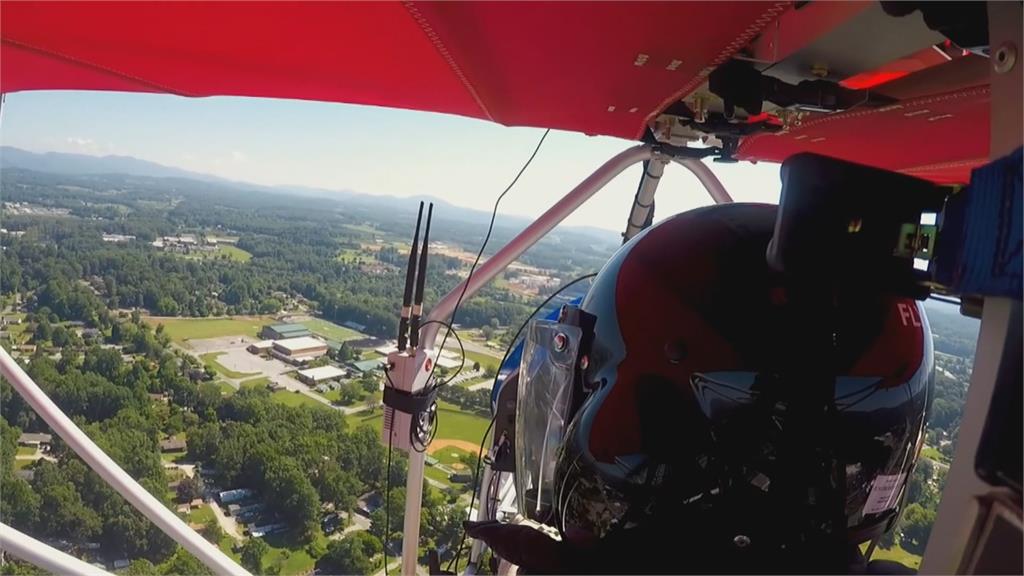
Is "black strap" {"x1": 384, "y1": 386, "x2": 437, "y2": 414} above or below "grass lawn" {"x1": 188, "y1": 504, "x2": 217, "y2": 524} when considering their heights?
above

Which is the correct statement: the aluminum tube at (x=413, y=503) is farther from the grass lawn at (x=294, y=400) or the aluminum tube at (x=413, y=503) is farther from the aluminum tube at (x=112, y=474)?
the grass lawn at (x=294, y=400)

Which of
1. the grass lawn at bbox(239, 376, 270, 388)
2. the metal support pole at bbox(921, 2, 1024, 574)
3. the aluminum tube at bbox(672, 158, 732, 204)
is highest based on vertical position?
the aluminum tube at bbox(672, 158, 732, 204)

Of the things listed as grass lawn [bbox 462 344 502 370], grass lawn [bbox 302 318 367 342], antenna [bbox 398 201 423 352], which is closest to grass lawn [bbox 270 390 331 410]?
grass lawn [bbox 302 318 367 342]

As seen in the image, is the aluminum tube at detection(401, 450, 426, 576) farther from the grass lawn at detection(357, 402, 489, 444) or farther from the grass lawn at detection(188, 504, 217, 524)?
the grass lawn at detection(188, 504, 217, 524)

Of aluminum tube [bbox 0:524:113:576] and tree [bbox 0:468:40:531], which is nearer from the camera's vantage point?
aluminum tube [bbox 0:524:113:576]

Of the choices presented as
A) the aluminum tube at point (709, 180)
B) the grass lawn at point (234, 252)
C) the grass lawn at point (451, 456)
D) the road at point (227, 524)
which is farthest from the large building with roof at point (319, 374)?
the aluminum tube at point (709, 180)

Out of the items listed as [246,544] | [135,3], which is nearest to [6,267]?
[246,544]

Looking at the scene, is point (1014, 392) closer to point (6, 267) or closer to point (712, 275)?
point (712, 275)

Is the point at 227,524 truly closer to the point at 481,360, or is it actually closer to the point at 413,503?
the point at 481,360
